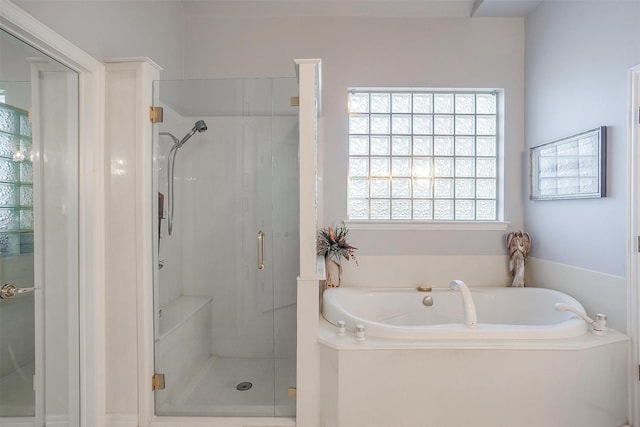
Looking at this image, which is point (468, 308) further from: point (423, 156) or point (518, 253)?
point (423, 156)

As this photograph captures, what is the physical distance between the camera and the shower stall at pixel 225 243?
194 centimetres

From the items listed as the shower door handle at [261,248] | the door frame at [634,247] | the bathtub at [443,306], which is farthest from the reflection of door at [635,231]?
the shower door handle at [261,248]

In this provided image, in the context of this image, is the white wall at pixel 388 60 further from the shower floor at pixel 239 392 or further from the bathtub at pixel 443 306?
the shower floor at pixel 239 392

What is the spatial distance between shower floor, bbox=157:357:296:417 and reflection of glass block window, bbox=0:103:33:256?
3.86 feet

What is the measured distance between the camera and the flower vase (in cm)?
264

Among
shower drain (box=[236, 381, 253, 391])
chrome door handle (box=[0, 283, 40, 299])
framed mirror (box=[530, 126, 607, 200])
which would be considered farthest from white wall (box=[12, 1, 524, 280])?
chrome door handle (box=[0, 283, 40, 299])

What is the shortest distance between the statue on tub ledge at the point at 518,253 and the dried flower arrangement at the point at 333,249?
131 cm

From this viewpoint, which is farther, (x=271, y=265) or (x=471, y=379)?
(x=271, y=265)

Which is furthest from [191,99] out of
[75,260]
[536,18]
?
[536,18]

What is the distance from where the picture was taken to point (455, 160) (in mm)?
2949

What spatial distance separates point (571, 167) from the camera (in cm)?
225

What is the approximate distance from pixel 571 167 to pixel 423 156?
3.55 feet

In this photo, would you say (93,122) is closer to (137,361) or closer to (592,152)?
(137,361)

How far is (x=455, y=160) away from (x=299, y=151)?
1.80 metres
